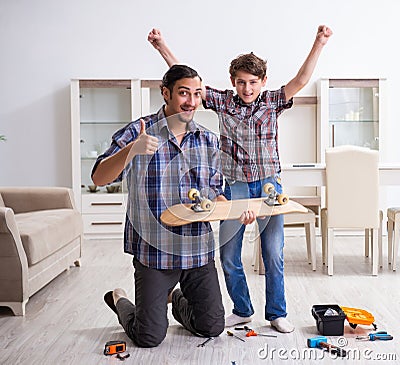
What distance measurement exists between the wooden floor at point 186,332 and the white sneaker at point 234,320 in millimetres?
52

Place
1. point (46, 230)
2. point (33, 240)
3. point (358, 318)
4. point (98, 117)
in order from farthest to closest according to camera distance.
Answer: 1. point (98, 117)
2. point (46, 230)
3. point (33, 240)
4. point (358, 318)

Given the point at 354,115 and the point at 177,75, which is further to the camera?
the point at 354,115

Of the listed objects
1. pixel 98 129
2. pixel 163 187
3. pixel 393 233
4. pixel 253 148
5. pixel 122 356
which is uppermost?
pixel 98 129

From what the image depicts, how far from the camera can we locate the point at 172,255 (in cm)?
285

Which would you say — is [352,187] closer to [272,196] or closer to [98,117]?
[272,196]

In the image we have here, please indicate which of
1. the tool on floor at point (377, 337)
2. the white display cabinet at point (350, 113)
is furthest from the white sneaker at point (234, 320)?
the white display cabinet at point (350, 113)

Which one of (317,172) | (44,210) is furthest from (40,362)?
(317,172)

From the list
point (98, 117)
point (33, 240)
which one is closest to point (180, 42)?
point (98, 117)

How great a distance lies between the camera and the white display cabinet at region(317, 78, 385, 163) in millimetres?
6105

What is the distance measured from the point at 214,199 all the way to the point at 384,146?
11.9 feet

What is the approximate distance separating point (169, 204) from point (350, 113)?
3790 millimetres

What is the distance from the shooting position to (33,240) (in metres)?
3.58

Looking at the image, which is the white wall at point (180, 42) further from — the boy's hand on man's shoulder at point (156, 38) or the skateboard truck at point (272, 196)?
the skateboard truck at point (272, 196)

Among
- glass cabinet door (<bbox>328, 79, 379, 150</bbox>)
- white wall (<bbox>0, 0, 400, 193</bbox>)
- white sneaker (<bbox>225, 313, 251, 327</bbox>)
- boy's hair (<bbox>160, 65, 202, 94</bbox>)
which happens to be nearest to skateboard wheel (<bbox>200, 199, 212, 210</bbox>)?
boy's hair (<bbox>160, 65, 202, 94</bbox>)
